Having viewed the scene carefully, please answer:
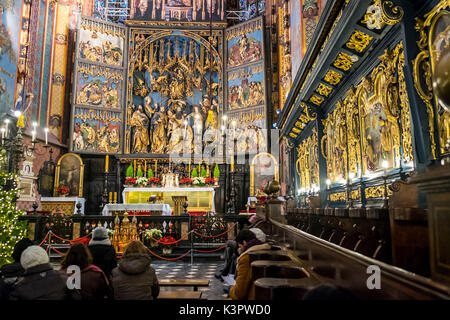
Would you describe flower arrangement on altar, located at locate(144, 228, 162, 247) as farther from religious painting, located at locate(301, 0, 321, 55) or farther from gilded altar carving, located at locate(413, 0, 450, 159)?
religious painting, located at locate(301, 0, 321, 55)

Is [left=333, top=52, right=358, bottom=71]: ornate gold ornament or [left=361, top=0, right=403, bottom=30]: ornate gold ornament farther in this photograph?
[left=333, top=52, right=358, bottom=71]: ornate gold ornament

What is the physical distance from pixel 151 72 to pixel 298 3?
9577 mm

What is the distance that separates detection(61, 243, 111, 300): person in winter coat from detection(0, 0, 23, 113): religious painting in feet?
36.5

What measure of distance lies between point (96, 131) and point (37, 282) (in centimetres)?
1495

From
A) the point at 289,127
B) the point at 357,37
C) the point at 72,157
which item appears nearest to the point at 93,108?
the point at 72,157

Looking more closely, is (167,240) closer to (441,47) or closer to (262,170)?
(262,170)

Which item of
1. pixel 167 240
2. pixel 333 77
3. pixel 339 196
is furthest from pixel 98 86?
pixel 339 196

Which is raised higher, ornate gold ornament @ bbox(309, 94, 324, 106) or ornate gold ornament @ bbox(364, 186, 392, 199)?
Answer: ornate gold ornament @ bbox(309, 94, 324, 106)

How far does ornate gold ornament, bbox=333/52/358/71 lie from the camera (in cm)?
624

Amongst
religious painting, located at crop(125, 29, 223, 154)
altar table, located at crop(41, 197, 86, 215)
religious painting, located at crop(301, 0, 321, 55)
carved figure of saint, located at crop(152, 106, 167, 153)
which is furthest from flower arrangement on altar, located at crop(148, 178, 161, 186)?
religious painting, located at crop(301, 0, 321, 55)

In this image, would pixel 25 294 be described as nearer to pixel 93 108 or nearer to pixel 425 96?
pixel 425 96

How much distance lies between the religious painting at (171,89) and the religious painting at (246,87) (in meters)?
0.70

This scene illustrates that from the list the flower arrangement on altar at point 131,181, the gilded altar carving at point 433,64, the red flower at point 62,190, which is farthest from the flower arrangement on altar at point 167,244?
the red flower at point 62,190

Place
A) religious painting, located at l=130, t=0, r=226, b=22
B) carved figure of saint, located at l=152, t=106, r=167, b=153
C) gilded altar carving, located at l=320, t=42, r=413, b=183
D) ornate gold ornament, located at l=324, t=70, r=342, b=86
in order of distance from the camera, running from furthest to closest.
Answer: religious painting, located at l=130, t=0, r=226, b=22 → carved figure of saint, located at l=152, t=106, r=167, b=153 → ornate gold ornament, located at l=324, t=70, r=342, b=86 → gilded altar carving, located at l=320, t=42, r=413, b=183
